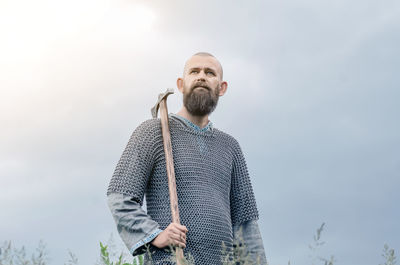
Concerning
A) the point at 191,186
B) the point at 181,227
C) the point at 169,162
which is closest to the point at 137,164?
the point at 169,162

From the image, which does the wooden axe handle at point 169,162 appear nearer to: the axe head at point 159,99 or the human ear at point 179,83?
the axe head at point 159,99

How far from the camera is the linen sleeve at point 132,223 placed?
13.6ft

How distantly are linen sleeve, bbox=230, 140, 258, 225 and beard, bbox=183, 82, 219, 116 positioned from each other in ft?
2.01

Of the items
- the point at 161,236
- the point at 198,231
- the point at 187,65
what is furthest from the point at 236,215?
the point at 187,65

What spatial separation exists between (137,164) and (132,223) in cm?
52

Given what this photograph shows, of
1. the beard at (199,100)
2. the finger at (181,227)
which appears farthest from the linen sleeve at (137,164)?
the finger at (181,227)

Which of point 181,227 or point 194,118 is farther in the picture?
point 194,118

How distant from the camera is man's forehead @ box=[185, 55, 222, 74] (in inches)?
192

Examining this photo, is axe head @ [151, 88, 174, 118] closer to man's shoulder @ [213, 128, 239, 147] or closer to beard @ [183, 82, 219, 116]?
beard @ [183, 82, 219, 116]

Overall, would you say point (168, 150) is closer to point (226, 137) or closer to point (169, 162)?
point (169, 162)

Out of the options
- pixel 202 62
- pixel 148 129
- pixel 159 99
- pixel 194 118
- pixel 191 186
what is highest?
pixel 202 62

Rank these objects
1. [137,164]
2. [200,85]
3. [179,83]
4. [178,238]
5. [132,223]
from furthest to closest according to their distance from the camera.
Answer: [179,83] < [200,85] < [137,164] < [132,223] < [178,238]

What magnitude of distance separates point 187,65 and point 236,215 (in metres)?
1.46

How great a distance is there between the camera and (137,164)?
4461 millimetres
